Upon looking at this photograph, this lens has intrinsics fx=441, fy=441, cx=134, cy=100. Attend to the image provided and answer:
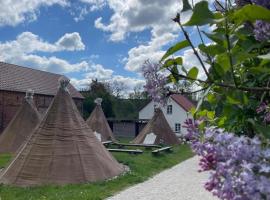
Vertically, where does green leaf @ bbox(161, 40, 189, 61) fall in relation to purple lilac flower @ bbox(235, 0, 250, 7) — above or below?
below

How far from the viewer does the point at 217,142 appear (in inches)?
40.3

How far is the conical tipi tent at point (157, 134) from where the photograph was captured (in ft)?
99.8

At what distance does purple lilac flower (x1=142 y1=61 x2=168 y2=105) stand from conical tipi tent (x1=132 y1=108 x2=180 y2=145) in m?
28.5

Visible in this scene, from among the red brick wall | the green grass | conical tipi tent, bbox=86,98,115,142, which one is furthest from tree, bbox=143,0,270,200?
the red brick wall

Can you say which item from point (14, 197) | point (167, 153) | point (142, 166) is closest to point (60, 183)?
point (14, 197)

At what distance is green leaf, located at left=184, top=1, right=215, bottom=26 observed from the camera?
3.86 feet

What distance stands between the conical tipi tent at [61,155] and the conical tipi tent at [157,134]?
47.9 ft

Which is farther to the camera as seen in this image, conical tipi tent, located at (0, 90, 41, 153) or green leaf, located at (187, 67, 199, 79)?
conical tipi tent, located at (0, 90, 41, 153)

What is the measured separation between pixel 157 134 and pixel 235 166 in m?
29.8

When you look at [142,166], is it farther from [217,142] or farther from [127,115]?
[127,115]

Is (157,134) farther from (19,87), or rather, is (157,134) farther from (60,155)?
(60,155)

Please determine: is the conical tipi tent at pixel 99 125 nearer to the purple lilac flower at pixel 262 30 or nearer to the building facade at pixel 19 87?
the building facade at pixel 19 87

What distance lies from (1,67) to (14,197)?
2999 centimetres

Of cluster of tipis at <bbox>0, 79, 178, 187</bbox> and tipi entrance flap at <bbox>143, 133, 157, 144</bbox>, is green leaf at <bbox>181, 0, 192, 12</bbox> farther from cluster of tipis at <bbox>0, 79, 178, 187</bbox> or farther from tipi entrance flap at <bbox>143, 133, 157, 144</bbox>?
tipi entrance flap at <bbox>143, 133, 157, 144</bbox>
